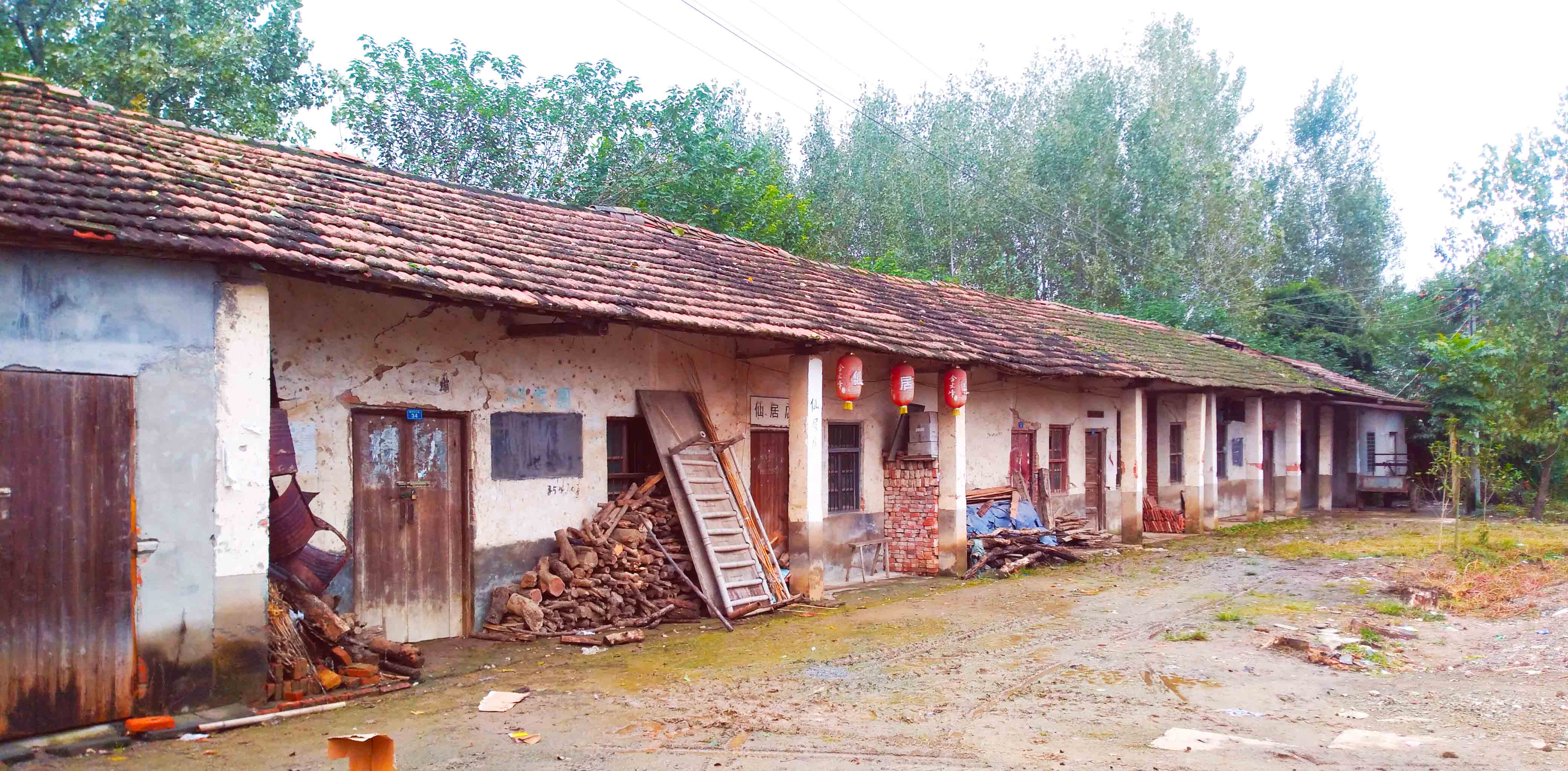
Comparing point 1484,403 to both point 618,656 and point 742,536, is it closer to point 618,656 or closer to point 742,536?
point 742,536

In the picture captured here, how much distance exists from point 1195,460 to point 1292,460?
5806mm

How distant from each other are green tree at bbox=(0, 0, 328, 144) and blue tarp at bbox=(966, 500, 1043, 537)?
46.6 feet

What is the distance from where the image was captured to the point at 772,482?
40.8 feet

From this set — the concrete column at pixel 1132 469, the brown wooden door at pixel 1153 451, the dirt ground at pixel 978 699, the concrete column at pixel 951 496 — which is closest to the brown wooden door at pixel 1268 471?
the brown wooden door at pixel 1153 451

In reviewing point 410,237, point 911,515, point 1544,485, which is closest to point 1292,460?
point 1544,485

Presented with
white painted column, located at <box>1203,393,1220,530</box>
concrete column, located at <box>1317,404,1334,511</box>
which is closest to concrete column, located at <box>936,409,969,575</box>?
white painted column, located at <box>1203,393,1220,530</box>

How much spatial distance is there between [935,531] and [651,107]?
13.8 metres

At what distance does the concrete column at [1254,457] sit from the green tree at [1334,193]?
16655mm

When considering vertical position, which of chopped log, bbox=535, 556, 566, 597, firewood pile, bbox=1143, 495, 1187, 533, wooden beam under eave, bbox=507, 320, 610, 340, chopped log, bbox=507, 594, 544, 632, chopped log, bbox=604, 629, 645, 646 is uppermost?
wooden beam under eave, bbox=507, 320, 610, 340

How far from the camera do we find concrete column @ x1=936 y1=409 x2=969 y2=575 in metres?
13.7

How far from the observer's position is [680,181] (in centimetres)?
2208

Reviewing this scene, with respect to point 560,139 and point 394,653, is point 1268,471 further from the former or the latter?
point 394,653

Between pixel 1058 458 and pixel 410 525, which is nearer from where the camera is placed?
pixel 410 525

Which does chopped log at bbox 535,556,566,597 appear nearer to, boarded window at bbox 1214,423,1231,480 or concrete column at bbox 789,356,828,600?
concrete column at bbox 789,356,828,600
